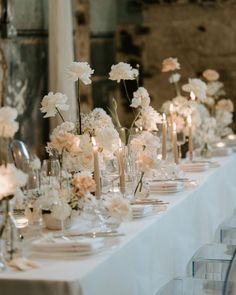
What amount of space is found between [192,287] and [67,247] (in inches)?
36.9

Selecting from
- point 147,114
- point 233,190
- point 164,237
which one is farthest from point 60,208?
point 233,190

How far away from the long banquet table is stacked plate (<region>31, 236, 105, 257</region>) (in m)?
0.03

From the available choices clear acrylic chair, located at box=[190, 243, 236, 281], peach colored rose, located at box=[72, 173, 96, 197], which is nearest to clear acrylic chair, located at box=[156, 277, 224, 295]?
clear acrylic chair, located at box=[190, 243, 236, 281]

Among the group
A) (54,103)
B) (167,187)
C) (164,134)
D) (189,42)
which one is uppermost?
(189,42)

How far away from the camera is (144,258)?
142 inches

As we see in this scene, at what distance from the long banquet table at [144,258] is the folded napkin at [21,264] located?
0.09ft

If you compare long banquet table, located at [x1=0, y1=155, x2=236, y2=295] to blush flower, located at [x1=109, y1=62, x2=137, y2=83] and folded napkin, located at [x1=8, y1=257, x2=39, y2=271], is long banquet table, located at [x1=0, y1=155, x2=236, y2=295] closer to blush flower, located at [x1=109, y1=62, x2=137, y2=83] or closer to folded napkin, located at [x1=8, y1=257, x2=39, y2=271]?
folded napkin, located at [x1=8, y1=257, x2=39, y2=271]

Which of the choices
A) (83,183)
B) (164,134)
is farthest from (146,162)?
(164,134)

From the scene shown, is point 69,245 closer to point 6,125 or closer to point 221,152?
point 6,125

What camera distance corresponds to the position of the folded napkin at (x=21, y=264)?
2994mm

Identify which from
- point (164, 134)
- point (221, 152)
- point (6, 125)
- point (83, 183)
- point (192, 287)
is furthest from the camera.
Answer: point (221, 152)

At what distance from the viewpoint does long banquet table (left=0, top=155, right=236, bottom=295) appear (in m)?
2.91

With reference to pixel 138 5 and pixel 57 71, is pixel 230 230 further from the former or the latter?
pixel 138 5

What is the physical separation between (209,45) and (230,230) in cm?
436
